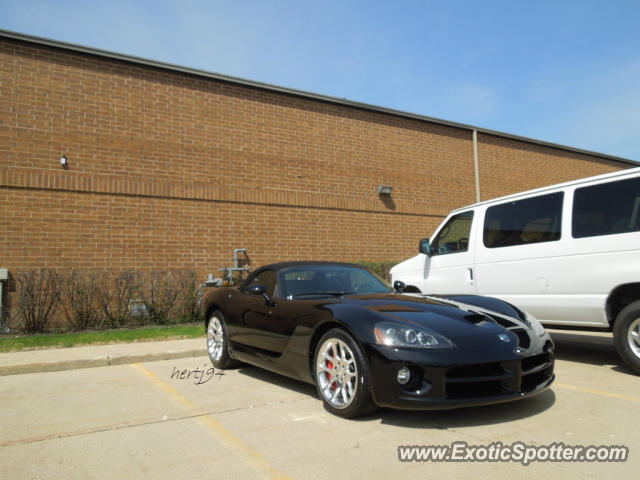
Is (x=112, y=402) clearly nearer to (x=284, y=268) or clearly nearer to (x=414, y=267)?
(x=284, y=268)

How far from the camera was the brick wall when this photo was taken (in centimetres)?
990

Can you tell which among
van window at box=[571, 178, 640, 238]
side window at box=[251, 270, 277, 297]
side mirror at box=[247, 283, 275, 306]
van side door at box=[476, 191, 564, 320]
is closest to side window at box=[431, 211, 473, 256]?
van side door at box=[476, 191, 564, 320]

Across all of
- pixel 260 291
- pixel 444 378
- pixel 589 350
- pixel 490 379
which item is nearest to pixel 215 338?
pixel 260 291

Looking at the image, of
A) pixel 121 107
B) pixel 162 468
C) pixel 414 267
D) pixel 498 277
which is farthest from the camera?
pixel 121 107

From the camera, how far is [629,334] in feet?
16.8

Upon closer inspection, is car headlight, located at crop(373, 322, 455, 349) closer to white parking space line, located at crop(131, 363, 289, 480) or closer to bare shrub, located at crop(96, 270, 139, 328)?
white parking space line, located at crop(131, 363, 289, 480)

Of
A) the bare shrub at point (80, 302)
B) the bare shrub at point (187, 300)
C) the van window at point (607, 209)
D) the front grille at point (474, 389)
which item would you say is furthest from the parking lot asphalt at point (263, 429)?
the bare shrub at point (187, 300)

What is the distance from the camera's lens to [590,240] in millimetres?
5598

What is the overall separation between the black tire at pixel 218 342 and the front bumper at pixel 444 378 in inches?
106

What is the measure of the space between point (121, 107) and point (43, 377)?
21.2 ft

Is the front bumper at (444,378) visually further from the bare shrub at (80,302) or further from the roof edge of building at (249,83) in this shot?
the roof edge of building at (249,83)

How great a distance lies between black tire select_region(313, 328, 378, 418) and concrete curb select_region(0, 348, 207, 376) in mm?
3643

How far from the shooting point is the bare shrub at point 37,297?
906 cm

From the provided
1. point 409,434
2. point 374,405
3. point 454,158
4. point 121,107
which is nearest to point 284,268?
point 374,405
